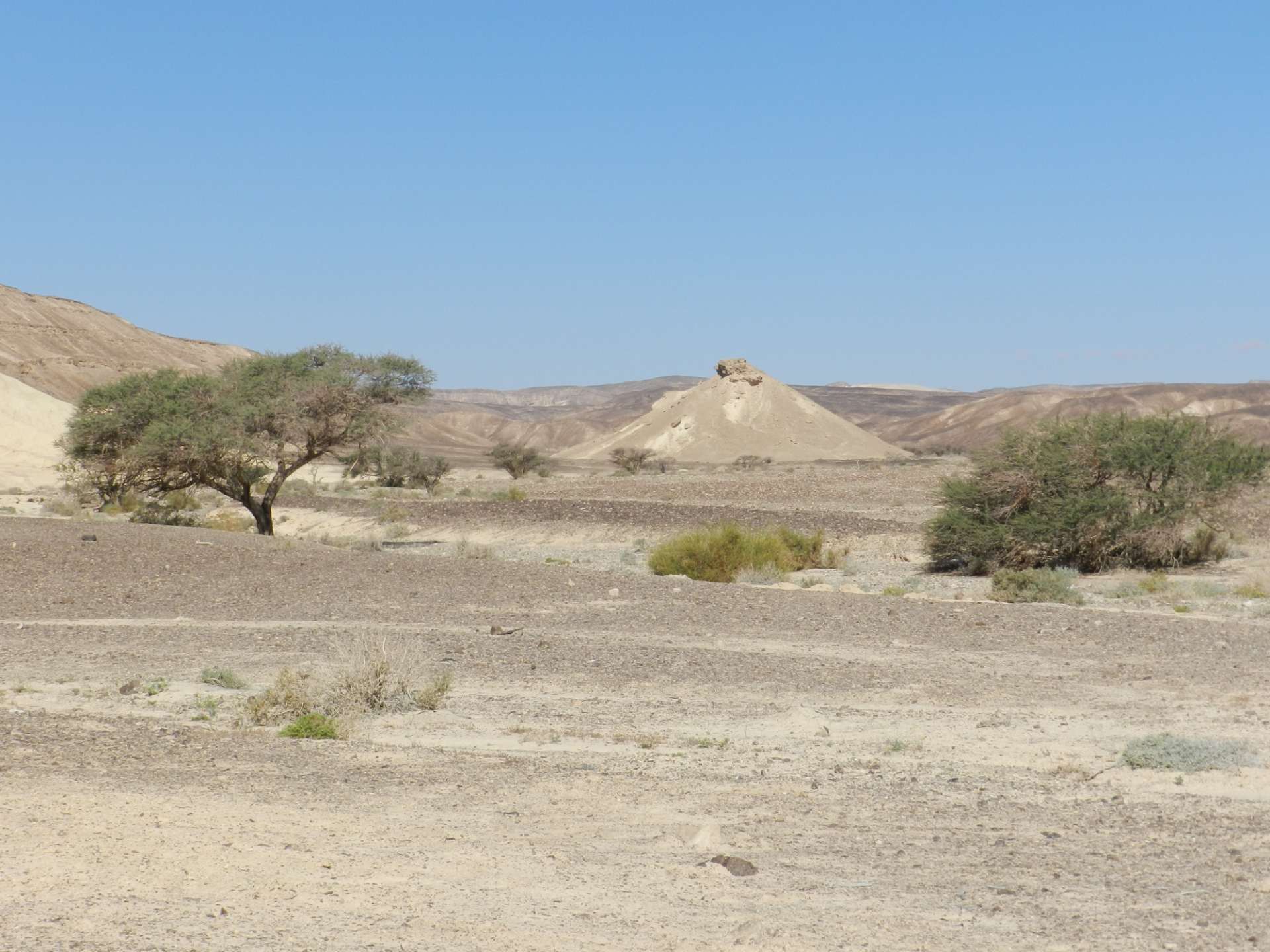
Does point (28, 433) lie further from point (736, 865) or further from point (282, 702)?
point (736, 865)

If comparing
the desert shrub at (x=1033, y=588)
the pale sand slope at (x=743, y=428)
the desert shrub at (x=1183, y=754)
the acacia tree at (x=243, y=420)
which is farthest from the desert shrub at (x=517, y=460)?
the desert shrub at (x=1183, y=754)

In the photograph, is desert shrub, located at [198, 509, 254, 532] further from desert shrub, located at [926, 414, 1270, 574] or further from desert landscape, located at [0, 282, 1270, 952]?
desert shrub, located at [926, 414, 1270, 574]

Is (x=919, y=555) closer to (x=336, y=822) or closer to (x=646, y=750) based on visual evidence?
(x=646, y=750)

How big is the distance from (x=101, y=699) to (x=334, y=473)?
206ft

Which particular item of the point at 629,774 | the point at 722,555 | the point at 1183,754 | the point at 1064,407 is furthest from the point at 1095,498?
the point at 1064,407

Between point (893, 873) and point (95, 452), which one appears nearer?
point (893, 873)

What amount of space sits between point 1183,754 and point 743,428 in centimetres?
8543

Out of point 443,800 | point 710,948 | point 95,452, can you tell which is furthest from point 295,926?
point 95,452

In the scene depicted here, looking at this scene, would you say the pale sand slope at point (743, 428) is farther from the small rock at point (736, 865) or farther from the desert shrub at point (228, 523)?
the small rock at point (736, 865)

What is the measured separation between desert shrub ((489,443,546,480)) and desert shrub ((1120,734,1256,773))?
63.2 m

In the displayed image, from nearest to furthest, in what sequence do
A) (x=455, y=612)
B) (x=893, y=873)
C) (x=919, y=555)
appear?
(x=893, y=873) → (x=455, y=612) → (x=919, y=555)

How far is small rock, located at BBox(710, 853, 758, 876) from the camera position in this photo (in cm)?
662

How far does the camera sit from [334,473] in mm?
73062

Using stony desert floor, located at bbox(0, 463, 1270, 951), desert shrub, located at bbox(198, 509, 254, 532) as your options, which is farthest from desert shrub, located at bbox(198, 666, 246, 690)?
desert shrub, located at bbox(198, 509, 254, 532)
